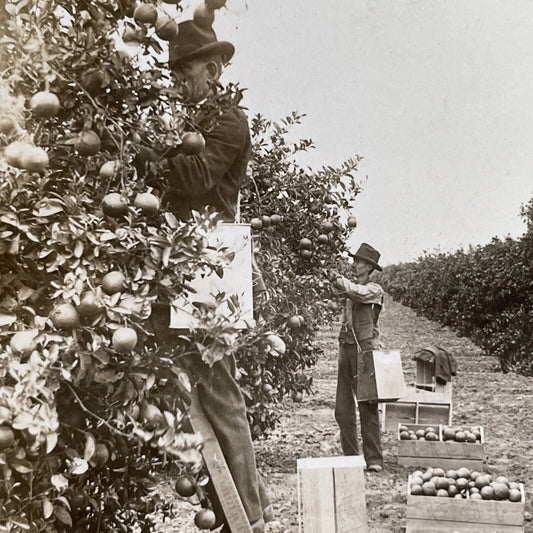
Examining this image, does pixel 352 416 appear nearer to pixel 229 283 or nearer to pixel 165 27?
pixel 229 283

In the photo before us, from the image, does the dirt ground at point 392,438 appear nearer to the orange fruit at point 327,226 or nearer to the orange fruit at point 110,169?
the orange fruit at point 110,169

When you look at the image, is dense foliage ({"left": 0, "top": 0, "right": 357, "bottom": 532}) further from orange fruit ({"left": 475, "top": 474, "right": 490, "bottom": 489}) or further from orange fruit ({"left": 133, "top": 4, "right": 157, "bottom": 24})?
orange fruit ({"left": 475, "top": 474, "right": 490, "bottom": 489})

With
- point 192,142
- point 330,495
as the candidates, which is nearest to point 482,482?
point 330,495

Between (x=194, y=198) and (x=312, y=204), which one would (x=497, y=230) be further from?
(x=194, y=198)

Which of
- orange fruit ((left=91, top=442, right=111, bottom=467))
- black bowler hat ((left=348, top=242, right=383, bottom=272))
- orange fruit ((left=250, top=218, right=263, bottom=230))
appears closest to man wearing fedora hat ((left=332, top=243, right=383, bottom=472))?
black bowler hat ((left=348, top=242, right=383, bottom=272))

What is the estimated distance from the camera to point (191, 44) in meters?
2.87

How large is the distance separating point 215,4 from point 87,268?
3.62 feet

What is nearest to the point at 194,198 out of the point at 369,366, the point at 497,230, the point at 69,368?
the point at 69,368

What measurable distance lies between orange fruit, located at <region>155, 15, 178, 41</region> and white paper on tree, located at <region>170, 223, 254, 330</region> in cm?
66

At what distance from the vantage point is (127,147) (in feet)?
7.38

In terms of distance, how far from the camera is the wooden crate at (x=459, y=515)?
191 inches

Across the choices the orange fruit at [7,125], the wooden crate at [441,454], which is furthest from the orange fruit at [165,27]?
the wooden crate at [441,454]

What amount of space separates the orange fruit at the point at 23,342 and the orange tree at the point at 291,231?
3.80 m

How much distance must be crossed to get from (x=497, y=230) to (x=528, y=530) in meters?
24.2
